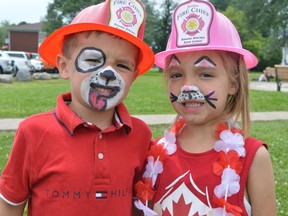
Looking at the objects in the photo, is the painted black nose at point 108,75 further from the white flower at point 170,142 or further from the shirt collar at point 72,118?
the white flower at point 170,142

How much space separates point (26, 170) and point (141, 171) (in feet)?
1.93

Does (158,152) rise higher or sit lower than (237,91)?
lower

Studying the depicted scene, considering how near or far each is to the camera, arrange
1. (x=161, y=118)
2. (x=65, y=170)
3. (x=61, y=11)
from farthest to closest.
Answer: (x=61, y=11)
(x=161, y=118)
(x=65, y=170)

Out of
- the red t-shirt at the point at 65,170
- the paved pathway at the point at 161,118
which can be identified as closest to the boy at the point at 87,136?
the red t-shirt at the point at 65,170

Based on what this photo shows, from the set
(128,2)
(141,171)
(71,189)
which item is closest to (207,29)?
(128,2)

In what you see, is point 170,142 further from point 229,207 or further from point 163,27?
point 163,27

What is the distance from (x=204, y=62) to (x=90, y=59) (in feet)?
1.82

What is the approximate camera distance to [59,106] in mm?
2205

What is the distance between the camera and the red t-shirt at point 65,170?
204 centimetres

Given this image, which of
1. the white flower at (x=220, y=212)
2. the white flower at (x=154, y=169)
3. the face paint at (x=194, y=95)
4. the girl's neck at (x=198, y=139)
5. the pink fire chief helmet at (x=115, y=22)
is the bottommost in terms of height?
the white flower at (x=220, y=212)

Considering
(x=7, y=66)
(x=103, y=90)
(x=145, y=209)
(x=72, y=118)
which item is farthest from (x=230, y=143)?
(x=7, y=66)

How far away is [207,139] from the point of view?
7.34 ft

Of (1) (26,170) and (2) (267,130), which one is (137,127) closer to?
(1) (26,170)

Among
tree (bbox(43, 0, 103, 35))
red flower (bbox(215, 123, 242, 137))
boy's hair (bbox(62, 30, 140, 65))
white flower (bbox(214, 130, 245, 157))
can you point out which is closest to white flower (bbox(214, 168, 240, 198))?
white flower (bbox(214, 130, 245, 157))
